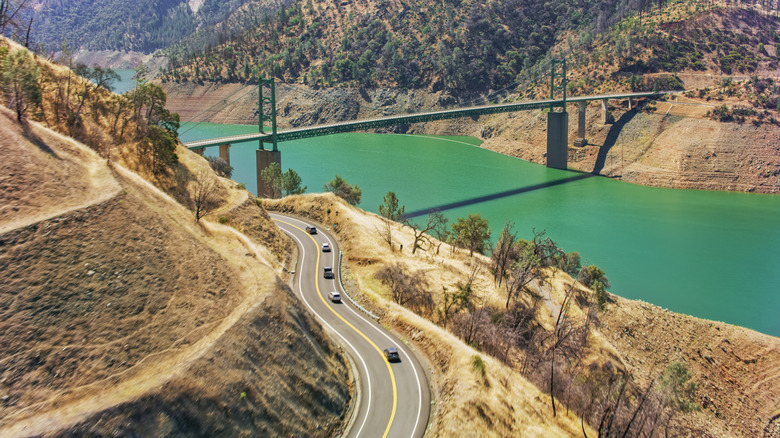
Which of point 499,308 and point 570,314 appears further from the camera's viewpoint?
point 570,314

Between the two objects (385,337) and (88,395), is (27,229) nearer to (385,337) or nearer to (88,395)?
(88,395)

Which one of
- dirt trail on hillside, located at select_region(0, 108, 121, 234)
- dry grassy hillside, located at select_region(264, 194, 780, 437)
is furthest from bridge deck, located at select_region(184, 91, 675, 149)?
dirt trail on hillside, located at select_region(0, 108, 121, 234)

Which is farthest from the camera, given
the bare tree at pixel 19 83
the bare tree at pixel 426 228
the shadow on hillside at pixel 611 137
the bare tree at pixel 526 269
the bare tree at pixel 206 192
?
the shadow on hillside at pixel 611 137

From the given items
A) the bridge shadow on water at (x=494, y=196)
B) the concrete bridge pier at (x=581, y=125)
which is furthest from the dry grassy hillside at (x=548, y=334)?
the concrete bridge pier at (x=581, y=125)

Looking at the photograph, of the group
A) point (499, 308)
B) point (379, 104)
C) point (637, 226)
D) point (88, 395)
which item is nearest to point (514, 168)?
point (637, 226)

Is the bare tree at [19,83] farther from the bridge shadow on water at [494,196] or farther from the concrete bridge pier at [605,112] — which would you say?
the concrete bridge pier at [605,112]

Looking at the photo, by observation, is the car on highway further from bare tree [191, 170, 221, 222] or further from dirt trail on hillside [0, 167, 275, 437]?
bare tree [191, 170, 221, 222]
